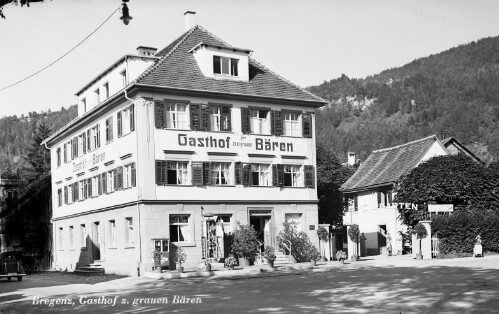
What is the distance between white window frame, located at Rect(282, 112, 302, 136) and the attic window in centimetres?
380

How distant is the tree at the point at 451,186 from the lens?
4244 cm

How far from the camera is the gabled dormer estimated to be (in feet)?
121

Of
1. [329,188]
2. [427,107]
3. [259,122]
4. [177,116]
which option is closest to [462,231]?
[259,122]

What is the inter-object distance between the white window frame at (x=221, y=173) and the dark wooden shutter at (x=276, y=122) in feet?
10.9

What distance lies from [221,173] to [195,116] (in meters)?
3.32

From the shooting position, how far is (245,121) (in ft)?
122

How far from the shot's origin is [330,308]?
1641 cm

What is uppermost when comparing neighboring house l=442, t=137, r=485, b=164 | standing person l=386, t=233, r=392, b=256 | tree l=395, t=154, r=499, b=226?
neighboring house l=442, t=137, r=485, b=164

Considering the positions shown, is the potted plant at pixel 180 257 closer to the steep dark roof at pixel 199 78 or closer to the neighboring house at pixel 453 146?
the steep dark roof at pixel 199 78

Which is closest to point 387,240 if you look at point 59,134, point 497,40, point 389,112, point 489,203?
point 489,203

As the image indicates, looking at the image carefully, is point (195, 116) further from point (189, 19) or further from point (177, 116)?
point (189, 19)

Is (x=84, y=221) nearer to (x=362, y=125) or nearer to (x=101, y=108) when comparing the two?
(x=101, y=108)

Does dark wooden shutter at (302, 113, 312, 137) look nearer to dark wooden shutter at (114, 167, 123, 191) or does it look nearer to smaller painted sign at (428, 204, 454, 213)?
smaller painted sign at (428, 204, 454, 213)

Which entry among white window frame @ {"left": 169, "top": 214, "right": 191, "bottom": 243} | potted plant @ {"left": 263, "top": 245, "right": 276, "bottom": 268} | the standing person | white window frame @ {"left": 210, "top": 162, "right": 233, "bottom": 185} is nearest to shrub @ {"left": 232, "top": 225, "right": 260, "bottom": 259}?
potted plant @ {"left": 263, "top": 245, "right": 276, "bottom": 268}
